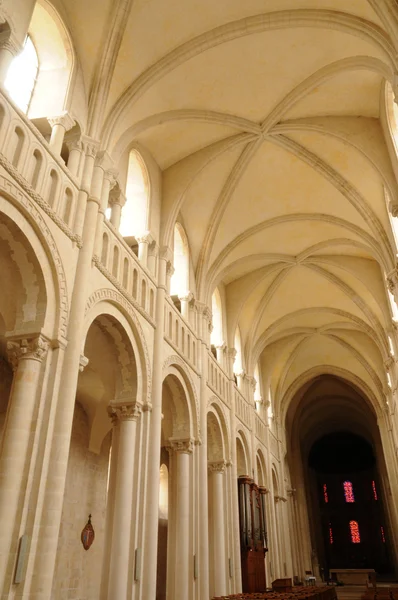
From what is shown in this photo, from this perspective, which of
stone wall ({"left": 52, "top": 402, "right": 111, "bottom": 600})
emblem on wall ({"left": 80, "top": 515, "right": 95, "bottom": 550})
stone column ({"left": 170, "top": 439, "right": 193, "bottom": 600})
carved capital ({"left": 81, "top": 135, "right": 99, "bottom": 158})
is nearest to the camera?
carved capital ({"left": 81, "top": 135, "right": 99, "bottom": 158})

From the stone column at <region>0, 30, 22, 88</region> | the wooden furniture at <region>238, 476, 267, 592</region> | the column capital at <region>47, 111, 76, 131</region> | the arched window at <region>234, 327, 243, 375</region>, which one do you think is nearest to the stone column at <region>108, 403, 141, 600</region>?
the column capital at <region>47, 111, 76, 131</region>

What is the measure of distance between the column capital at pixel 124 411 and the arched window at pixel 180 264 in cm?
598

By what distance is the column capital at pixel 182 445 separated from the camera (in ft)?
44.5

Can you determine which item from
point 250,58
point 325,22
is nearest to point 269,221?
point 250,58

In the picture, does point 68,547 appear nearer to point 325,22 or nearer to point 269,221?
point 269,221

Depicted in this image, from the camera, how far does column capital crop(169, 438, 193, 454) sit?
13570 millimetres

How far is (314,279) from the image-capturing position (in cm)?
2148

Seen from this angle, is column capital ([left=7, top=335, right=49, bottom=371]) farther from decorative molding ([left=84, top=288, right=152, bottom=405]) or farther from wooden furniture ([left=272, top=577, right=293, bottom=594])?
wooden furniture ([left=272, top=577, right=293, bottom=594])

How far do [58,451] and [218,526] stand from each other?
9.43 meters

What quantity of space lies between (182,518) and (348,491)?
116 feet

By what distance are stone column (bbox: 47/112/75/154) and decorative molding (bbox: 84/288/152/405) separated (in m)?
2.79

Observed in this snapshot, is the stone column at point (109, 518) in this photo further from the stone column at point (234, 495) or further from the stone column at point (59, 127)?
the stone column at point (234, 495)

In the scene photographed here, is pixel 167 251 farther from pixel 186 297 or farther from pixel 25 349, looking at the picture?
pixel 25 349

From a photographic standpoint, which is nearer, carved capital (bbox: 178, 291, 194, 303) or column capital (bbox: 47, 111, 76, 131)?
column capital (bbox: 47, 111, 76, 131)
